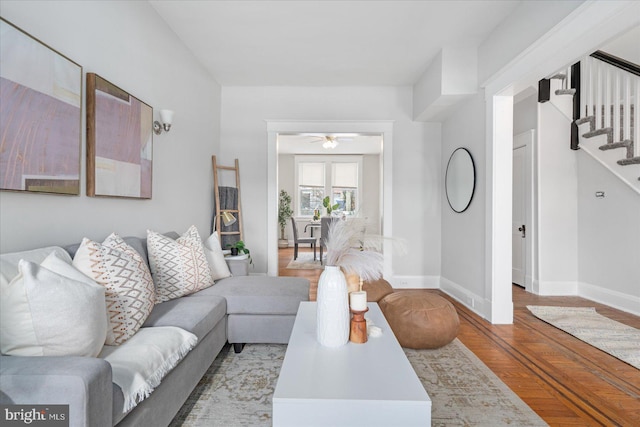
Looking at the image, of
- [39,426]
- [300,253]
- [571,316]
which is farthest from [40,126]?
[300,253]

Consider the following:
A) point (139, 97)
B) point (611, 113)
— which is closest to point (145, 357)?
point (139, 97)

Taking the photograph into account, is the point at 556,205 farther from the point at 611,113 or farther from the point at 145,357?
the point at 145,357

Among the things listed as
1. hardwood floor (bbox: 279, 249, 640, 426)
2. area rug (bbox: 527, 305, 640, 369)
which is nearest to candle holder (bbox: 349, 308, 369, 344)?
hardwood floor (bbox: 279, 249, 640, 426)

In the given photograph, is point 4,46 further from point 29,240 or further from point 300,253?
point 300,253

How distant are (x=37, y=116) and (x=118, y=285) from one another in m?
0.93

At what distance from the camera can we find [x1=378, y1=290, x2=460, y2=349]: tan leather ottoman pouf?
2414mm

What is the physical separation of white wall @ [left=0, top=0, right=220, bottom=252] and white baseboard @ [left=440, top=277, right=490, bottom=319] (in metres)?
3.18

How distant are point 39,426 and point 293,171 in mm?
8480

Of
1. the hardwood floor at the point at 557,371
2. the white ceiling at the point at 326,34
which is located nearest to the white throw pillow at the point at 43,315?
the hardwood floor at the point at 557,371

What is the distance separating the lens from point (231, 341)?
95.7 inches

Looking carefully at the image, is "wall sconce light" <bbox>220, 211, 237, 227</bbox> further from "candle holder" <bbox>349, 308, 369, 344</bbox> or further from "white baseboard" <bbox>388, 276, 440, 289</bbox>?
"candle holder" <bbox>349, 308, 369, 344</bbox>

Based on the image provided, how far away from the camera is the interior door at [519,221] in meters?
4.49

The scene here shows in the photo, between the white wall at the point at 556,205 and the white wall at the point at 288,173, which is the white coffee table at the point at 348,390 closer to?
the white wall at the point at 556,205

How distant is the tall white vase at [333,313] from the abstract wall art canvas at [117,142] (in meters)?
1.60
